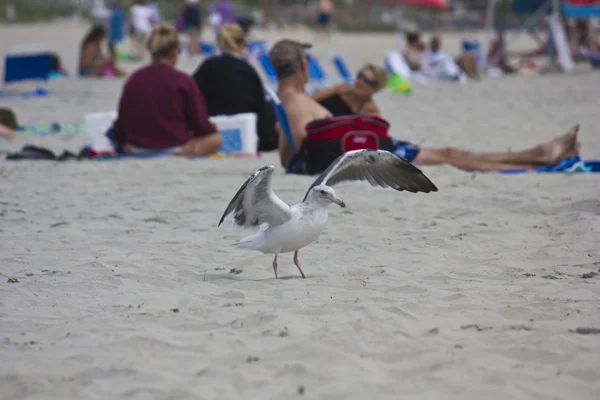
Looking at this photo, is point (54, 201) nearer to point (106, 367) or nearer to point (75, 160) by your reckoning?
point (75, 160)

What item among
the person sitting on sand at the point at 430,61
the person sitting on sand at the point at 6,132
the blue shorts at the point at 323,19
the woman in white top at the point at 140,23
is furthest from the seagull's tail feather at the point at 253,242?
the blue shorts at the point at 323,19

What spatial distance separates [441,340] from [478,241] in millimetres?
1921

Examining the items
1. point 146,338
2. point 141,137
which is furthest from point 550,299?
point 141,137

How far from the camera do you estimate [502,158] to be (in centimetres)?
744

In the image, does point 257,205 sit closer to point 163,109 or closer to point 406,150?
point 406,150

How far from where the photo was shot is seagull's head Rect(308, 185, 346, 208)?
13.8 feet

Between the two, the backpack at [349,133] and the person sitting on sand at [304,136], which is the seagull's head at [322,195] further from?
the person sitting on sand at [304,136]

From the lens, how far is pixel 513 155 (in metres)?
7.45

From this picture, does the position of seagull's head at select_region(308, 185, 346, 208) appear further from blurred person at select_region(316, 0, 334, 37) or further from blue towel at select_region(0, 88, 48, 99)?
blurred person at select_region(316, 0, 334, 37)

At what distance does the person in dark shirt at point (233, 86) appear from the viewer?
8062 mm

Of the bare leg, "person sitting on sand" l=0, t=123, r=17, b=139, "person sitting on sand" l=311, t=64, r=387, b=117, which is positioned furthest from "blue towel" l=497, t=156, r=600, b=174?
"person sitting on sand" l=0, t=123, r=17, b=139

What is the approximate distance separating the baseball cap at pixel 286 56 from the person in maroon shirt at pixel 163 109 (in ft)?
2.69

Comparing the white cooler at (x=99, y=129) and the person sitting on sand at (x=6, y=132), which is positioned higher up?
the white cooler at (x=99, y=129)

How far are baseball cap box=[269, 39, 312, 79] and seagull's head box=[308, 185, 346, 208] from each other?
2.68 m
